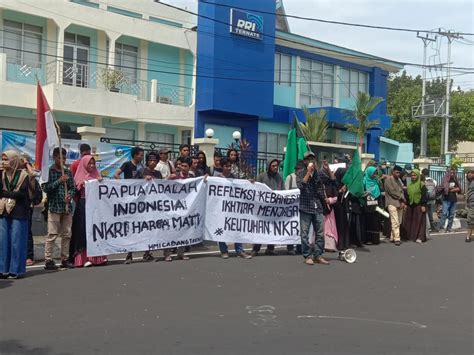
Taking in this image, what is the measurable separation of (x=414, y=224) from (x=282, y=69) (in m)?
16.0

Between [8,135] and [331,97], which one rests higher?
[331,97]

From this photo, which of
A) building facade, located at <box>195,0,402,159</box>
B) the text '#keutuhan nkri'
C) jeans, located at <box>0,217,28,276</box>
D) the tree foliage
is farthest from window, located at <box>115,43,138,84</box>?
the tree foliage

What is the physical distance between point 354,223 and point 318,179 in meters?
2.63

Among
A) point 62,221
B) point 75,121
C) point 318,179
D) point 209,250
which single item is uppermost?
point 75,121

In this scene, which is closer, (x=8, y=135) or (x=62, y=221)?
(x=62, y=221)

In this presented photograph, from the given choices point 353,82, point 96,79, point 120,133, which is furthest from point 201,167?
point 353,82

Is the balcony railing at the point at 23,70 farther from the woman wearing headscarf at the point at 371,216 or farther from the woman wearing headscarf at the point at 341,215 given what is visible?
the woman wearing headscarf at the point at 341,215

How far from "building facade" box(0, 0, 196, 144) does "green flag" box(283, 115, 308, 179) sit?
12.6 m

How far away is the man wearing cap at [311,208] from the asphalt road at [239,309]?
0.33 m

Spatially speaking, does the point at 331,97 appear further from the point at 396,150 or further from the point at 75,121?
the point at 75,121

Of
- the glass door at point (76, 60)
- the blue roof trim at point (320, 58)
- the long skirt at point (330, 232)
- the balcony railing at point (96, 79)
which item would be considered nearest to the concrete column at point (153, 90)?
the balcony railing at point (96, 79)

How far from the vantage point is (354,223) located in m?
11.4

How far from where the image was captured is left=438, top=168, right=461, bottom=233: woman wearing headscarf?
50.3 ft

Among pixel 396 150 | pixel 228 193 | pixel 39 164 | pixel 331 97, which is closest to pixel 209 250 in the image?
pixel 228 193
